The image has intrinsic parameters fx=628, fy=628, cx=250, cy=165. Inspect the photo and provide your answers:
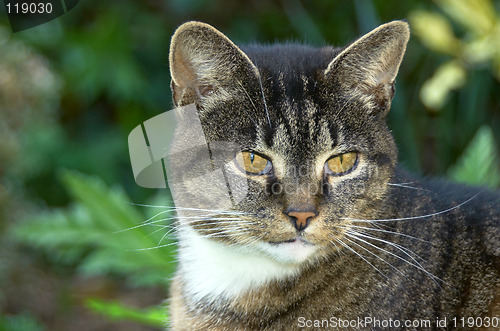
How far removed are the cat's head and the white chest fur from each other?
63mm

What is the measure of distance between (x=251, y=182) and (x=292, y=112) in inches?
9.6

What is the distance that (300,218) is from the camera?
5.81ft

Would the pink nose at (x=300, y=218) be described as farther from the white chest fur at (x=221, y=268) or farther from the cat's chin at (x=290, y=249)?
the white chest fur at (x=221, y=268)

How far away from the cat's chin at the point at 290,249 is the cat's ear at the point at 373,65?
502 mm

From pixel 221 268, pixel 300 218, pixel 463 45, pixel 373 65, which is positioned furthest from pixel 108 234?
pixel 463 45

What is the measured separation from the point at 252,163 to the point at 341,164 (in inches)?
10.8

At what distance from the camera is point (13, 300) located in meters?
4.00

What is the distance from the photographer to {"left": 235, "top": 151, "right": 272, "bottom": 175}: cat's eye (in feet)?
6.13

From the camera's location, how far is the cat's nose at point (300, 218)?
1767 mm

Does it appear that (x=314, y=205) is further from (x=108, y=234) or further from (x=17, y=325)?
(x=17, y=325)

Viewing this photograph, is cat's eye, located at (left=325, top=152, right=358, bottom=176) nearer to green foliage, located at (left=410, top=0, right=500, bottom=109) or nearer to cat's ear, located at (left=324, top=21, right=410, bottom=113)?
cat's ear, located at (left=324, top=21, right=410, bottom=113)

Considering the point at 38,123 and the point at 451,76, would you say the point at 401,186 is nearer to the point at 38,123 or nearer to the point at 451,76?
the point at 451,76

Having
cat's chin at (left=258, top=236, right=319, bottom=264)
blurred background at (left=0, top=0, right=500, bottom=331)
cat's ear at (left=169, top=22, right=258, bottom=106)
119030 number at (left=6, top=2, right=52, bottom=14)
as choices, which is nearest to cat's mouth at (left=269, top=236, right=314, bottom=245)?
cat's chin at (left=258, top=236, right=319, bottom=264)

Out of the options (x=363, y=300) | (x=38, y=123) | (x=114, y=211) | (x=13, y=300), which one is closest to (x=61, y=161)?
(x=38, y=123)
